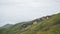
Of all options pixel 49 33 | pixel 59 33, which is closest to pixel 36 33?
pixel 49 33

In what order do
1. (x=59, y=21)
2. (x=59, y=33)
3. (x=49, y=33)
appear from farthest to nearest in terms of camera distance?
(x=59, y=21), (x=49, y=33), (x=59, y=33)

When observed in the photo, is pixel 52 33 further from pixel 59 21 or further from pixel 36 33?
pixel 59 21

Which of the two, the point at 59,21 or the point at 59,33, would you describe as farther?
the point at 59,21

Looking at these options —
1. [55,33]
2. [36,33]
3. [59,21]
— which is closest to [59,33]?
[55,33]

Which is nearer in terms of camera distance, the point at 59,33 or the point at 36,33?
the point at 59,33

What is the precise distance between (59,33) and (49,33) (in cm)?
848

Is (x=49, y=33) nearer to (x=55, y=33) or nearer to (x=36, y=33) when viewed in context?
(x=55, y=33)

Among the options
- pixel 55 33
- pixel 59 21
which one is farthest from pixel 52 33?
pixel 59 21

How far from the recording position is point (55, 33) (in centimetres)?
9281

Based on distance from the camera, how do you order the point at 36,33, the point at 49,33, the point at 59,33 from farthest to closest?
the point at 36,33 → the point at 49,33 → the point at 59,33

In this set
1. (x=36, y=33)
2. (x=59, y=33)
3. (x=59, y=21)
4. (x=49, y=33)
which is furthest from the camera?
(x=59, y=21)

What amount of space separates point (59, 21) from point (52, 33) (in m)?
32.7

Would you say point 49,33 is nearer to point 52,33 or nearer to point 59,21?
point 52,33

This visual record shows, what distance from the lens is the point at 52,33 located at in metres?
93.9
